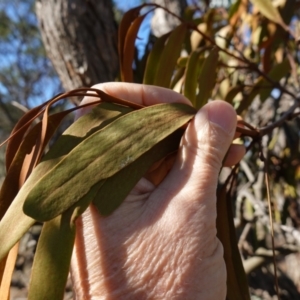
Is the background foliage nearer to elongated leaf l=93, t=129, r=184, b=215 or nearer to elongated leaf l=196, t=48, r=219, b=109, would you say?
elongated leaf l=196, t=48, r=219, b=109

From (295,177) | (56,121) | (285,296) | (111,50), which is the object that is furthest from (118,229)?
(285,296)

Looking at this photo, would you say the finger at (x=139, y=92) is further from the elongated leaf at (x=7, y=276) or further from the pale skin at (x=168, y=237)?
the elongated leaf at (x=7, y=276)

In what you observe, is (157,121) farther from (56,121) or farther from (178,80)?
(178,80)

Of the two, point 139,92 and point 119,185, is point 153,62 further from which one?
point 119,185

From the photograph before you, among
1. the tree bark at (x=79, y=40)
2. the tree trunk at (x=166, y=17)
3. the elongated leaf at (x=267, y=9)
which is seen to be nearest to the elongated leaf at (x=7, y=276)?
the elongated leaf at (x=267, y=9)

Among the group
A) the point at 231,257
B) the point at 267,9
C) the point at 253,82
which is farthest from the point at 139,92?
the point at 253,82
